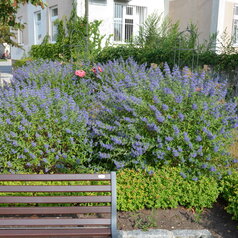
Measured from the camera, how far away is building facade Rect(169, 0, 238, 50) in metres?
13.5

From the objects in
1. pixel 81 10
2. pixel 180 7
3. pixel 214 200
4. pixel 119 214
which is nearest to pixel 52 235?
pixel 119 214

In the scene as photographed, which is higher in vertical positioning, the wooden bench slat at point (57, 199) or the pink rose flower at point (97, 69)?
the pink rose flower at point (97, 69)

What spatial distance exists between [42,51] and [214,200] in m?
13.5

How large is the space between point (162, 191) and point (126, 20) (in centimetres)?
1251

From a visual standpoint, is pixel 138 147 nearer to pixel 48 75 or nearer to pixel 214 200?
pixel 214 200

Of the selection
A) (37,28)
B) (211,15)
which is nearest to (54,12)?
(37,28)

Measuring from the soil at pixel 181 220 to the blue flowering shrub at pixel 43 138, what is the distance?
0.88m

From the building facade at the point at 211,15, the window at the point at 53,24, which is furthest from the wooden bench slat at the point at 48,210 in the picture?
the window at the point at 53,24

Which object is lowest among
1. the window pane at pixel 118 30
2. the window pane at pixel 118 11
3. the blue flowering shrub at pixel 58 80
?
the blue flowering shrub at pixel 58 80

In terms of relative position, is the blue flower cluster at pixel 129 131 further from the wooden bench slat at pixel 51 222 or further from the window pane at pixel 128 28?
the window pane at pixel 128 28

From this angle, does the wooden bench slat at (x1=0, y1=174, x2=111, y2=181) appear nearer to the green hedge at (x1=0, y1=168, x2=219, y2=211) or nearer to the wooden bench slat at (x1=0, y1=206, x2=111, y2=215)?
the wooden bench slat at (x1=0, y1=206, x2=111, y2=215)

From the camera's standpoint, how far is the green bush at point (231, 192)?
3052 millimetres

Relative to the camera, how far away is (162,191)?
3.21 metres

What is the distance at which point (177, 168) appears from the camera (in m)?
3.38
